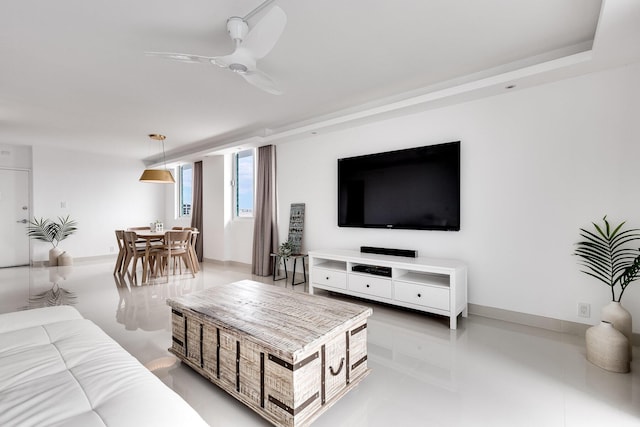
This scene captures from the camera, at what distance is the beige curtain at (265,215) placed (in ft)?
16.6

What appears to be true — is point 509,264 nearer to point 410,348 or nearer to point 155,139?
point 410,348

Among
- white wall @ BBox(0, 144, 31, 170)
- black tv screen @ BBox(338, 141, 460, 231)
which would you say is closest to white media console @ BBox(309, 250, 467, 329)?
black tv screen @ BBox(338, 141, 460, 231)

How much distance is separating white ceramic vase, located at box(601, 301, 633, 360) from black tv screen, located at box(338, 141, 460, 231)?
1.32 meters

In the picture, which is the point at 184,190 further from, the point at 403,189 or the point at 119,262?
the point at 403,189

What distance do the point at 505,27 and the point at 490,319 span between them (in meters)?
2.61

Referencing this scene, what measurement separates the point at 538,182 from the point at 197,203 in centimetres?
616

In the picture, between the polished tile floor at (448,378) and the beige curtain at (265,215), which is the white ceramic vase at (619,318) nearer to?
the polished tile floor at (448,378)

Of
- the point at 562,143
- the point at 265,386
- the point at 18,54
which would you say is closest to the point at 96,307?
the point at 18,54

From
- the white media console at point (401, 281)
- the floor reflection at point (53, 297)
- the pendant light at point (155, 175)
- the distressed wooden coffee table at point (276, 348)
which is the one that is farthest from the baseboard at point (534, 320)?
the pendant light at point (155, 175)

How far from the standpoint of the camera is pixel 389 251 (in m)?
3.62

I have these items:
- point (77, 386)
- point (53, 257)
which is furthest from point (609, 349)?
point (53, 257)

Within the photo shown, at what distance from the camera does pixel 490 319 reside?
303 centimetres

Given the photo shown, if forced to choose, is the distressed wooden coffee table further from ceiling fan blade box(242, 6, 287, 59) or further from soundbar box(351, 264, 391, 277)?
ceiling fan blade box(242, 6, 287, 59)

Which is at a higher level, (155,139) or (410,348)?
(155,139)
